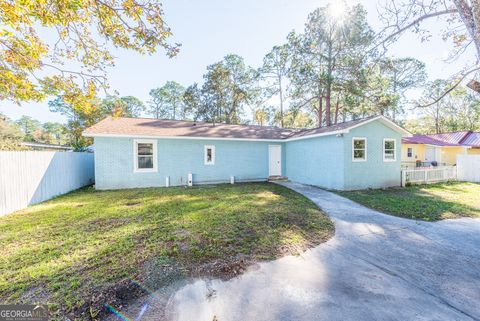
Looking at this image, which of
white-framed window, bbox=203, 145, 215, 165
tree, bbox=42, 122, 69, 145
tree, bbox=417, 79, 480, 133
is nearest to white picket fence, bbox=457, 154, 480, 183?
white-framed window, bbox=203, 145, 215, 165

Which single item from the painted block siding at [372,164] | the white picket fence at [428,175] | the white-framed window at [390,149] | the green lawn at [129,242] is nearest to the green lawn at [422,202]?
the painted block siding at [372,164]

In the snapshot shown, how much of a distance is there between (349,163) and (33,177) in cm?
1245

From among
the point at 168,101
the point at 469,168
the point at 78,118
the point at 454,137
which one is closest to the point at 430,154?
the point at 454,137

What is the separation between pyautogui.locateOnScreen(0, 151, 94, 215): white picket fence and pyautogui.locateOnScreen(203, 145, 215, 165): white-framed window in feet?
20.9

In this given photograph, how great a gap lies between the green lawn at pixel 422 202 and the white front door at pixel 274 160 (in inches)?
195

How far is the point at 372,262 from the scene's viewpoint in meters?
3.54

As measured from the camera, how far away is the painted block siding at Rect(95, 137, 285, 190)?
10.0 meters

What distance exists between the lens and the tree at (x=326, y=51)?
1405 centimetres

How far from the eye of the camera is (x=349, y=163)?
974 centimetres

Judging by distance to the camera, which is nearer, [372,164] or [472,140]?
[372,164]

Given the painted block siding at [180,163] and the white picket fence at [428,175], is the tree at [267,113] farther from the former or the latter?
the white picket fence at [428,175]

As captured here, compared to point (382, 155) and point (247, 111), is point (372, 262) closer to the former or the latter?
point (382, 155)

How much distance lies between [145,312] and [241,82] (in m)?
24.4

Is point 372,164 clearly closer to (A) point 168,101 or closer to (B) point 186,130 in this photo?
(B) point 186,130
